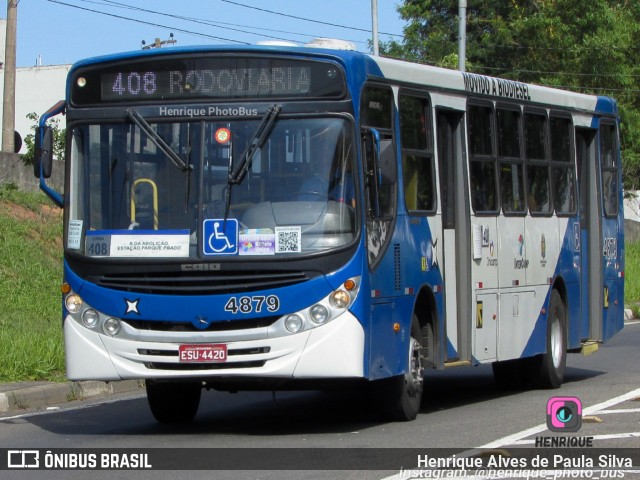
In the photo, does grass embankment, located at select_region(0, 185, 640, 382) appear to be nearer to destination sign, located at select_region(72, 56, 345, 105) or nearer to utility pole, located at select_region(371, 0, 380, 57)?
destination sign, located at select_region(72, 56, 345, 105)

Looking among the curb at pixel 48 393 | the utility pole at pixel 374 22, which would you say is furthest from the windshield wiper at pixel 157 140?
the utility pole at pixel 374 22

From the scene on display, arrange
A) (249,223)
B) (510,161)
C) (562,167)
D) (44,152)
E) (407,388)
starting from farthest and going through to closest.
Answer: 1. (562,167)
2. (510,161)
3. (407,388)
4. (44,152)
5. (249,223)

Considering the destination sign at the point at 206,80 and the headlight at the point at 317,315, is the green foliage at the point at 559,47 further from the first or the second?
the headlight at the point at 317,315

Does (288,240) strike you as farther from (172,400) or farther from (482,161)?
(482,161)

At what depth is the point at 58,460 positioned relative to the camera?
31.9 feet

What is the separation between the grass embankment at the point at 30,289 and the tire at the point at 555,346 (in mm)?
5180

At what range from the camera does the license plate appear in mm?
10523

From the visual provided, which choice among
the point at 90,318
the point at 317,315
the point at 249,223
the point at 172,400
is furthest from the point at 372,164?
the point at 172,400

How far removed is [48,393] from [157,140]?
417 cm

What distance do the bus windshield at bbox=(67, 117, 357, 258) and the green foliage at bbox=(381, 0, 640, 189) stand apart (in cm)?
3050

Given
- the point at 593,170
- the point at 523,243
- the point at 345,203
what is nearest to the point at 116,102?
the point at 345,203

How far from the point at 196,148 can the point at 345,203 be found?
1.24 meters

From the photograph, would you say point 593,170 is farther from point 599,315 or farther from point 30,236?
point 30,236

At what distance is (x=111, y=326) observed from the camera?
10867 mm
